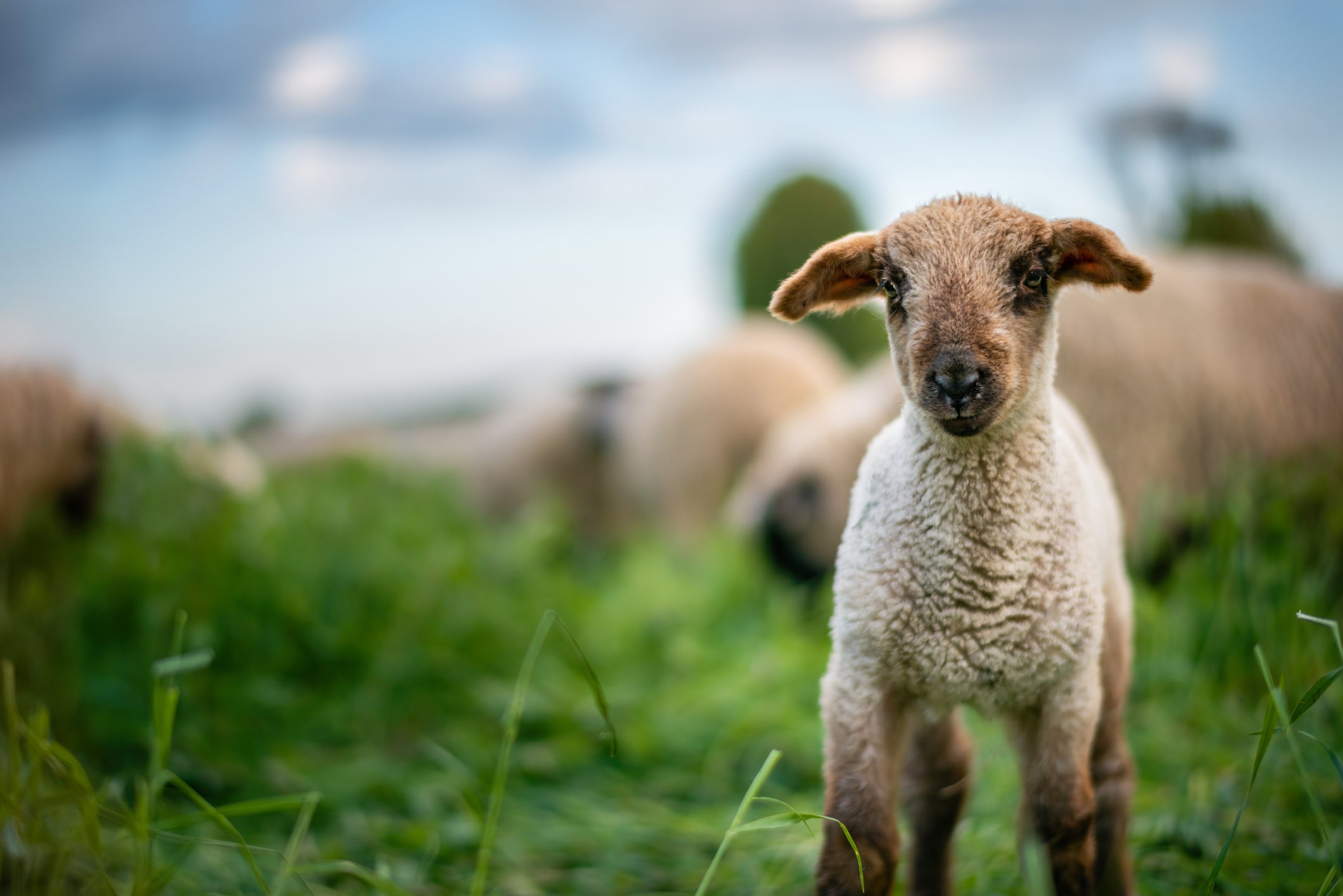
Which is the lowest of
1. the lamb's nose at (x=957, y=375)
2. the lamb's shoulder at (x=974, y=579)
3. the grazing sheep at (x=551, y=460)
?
the grazing sheep at (x=551, y=460)

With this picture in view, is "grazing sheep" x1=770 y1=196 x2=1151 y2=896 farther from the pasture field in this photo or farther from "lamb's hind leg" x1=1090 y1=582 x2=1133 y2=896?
the pasture field

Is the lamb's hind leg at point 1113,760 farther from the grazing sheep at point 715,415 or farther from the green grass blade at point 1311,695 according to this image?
the grazing sheep at point 715,415

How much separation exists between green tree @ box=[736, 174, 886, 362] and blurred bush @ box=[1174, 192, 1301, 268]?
68.8 inches

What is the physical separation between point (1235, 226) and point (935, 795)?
4049 millimetres

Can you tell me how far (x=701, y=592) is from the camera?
15.0 ft

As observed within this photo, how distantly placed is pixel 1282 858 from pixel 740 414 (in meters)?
4.18

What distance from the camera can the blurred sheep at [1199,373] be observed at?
3334mm

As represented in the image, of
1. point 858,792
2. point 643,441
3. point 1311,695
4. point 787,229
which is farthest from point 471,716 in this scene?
point 787,229

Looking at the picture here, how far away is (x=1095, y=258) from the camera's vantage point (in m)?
1.12

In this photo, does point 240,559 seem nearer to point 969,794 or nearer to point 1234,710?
point 969,794

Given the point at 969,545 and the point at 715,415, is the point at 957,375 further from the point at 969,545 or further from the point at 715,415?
the point at 715,415

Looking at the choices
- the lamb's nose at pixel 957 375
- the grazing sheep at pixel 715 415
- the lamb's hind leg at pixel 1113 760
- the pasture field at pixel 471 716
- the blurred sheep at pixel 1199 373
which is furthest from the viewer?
the grazing sheep at pixel 715 415

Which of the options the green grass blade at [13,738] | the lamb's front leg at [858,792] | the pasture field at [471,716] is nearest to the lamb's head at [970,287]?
the lamb's front leg at [858,792]

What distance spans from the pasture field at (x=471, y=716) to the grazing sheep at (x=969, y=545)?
0.46m
